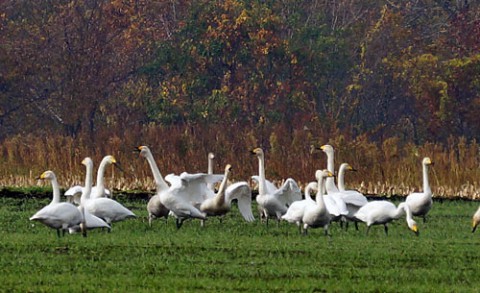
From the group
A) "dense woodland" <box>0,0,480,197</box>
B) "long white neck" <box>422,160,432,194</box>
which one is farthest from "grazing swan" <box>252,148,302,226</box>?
"dense woodland" <box>0,0,480,197</box>

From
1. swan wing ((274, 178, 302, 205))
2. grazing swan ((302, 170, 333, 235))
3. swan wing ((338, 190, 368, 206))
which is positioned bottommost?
grazing swan ((302, 170, 333, 235))

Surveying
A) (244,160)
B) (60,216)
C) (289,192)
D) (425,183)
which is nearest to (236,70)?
(244,160)

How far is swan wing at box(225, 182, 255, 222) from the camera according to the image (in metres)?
18.9

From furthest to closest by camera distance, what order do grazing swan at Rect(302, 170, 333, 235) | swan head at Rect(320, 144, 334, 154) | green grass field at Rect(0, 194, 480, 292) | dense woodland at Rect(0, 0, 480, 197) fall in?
1. dense woodland at Rect(0, 0, 480, 197)
2. swan head at Rect(320, 144, 334, 154)
3. grazing swan at Rect(302, 170, 333, 235)
4. green grass field at Rect(0, 194, 480, 292)

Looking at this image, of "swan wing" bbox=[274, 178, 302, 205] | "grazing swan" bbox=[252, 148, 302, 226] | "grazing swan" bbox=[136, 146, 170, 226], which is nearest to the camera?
"grazing swan" bbox=[136, 146, 170, 226]

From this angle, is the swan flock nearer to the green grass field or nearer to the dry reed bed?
the green grass field

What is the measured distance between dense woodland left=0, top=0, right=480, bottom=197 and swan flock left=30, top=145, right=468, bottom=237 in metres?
15.0

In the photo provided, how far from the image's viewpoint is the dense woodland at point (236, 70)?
38875 millimetres

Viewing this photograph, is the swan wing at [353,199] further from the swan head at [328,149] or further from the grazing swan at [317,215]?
the swan head at [328,149]

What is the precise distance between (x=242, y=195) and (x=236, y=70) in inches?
833

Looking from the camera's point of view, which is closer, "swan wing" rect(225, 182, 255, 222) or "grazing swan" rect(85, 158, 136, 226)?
"grazing swan" rect(85, 158, 136, 226)

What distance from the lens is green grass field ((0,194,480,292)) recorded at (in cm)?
1089

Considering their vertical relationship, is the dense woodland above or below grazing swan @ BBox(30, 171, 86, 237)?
above

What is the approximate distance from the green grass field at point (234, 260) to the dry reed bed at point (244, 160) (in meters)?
7.95
